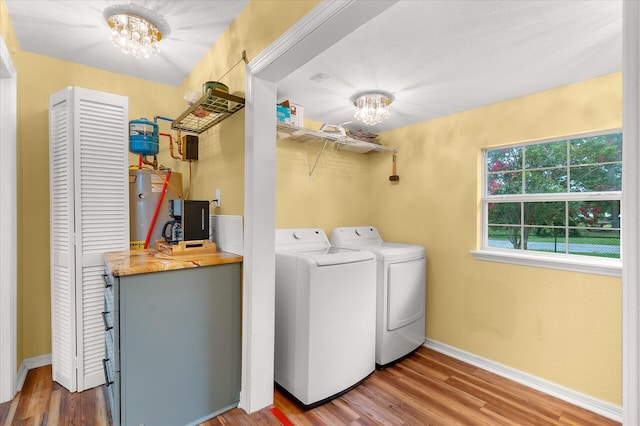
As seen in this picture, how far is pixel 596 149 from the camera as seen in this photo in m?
2.21

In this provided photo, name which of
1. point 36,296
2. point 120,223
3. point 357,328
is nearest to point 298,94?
point 120,223

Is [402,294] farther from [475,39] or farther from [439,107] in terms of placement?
[475,39]

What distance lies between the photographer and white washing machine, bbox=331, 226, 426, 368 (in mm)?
2525

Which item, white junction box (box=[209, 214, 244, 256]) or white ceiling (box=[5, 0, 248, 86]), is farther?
white junction box (box=[209, 214, 244, 256])

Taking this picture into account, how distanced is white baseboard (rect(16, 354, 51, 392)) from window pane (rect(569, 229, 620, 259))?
4.10m

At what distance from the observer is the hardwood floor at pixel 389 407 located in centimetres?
179

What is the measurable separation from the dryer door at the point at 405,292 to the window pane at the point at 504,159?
1.06 metres

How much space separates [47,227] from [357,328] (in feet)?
8.29

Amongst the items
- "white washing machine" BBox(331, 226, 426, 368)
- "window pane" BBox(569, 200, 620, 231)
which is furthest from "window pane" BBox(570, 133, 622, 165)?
"white washing machine" BBox(331, 226, 426, 368)

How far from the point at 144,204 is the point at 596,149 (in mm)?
3435

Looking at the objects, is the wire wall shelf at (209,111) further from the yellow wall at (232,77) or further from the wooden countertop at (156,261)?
the wooden countertop at (156,261)

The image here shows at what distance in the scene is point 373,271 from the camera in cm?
233

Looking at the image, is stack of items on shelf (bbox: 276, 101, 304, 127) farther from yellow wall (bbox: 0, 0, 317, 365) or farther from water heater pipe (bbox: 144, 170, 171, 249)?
water heater pipe (bbox: 144, 170, 171, 249)

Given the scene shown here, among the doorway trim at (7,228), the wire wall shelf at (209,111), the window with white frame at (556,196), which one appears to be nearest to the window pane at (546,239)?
the window with white frame at (556,196)
